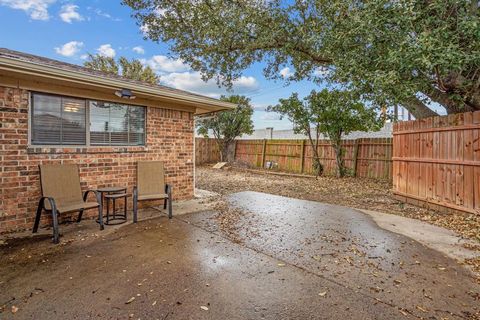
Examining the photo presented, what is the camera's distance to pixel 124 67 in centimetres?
2328

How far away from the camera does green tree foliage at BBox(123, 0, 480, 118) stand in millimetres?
4484

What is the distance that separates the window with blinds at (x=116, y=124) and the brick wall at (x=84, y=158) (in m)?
0.15

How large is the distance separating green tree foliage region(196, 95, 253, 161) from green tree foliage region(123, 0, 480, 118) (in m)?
5.62

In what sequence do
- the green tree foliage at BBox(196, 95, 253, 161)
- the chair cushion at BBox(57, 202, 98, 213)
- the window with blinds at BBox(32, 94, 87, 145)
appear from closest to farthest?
the chair cushion at BBox(57, 202, 98, 213), the window with blinds at BBox(32, 94, 87, 145), the green tree foliage at BBox(196, 95, 253, 161)

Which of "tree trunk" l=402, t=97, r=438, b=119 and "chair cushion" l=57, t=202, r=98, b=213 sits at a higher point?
"tree trunk" l=402, t=97, r=438, b=119

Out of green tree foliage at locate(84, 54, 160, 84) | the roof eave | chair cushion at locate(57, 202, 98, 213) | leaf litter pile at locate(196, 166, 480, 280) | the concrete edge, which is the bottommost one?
the concrete edge

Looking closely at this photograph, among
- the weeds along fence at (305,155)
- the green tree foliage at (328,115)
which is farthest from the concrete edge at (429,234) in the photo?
the weeds along fence at (305,155)

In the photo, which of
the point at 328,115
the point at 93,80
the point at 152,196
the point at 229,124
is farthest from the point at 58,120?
the point at 229,124

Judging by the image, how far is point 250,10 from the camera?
301 inches

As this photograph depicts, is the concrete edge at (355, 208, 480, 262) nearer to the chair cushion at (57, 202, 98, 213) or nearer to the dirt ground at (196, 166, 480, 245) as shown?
the dirt ground at (196, 166, 480, 245)

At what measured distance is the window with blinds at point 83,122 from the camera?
4500 millimetres

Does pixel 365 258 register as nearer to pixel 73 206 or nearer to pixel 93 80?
pixel 73 206

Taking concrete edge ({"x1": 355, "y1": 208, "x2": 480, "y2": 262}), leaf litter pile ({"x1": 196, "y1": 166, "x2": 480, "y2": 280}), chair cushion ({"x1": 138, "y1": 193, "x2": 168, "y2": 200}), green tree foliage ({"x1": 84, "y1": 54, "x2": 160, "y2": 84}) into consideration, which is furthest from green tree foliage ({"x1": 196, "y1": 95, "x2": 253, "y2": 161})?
concrete edge ({"x1": 355, "y1": 208, "x2": 480, "y2": 262})

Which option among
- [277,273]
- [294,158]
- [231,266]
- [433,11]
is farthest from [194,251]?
[294,158]
